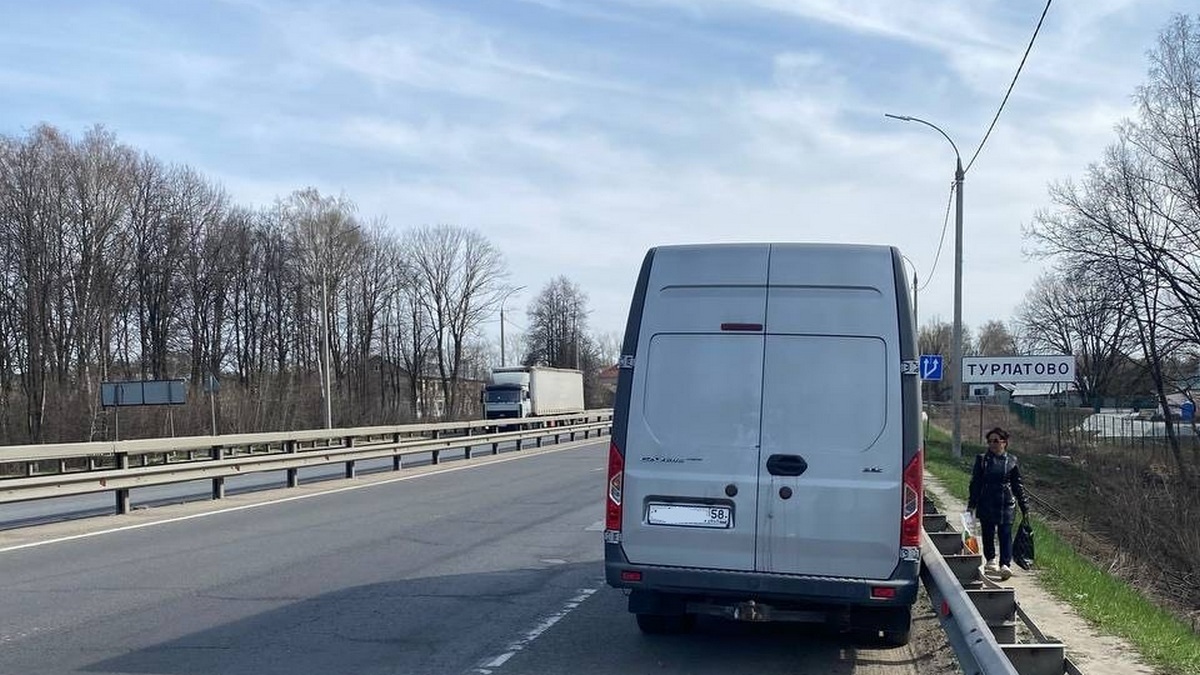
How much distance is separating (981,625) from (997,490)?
580cm

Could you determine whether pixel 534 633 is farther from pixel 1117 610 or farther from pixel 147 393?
pixel 147 393

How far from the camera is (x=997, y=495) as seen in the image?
1130 centimetres

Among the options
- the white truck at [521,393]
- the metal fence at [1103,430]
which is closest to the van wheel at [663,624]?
the metal fence at [1103,430]

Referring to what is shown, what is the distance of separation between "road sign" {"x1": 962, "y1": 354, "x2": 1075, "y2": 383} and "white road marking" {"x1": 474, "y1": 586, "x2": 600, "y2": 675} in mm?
22276

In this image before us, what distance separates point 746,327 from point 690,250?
0.69 meters

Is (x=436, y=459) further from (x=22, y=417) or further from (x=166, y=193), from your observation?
(x=166, y=193)

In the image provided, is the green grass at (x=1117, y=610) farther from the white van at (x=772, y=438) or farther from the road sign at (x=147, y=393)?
the road sign at (x=147, y=393)

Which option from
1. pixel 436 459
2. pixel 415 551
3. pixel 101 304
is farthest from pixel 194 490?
pixel 101 304

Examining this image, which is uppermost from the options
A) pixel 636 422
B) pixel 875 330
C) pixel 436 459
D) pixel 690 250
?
pixel 690 250

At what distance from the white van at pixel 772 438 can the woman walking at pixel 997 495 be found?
424cm

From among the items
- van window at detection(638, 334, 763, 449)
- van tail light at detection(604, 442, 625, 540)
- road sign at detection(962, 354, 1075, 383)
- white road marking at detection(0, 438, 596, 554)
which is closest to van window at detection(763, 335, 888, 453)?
van window at detection(638, 334, 763, 449)

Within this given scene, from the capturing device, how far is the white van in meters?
6.86

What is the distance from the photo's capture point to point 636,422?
722 centimetres

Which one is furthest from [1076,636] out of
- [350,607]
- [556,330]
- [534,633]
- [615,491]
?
[556,330]
